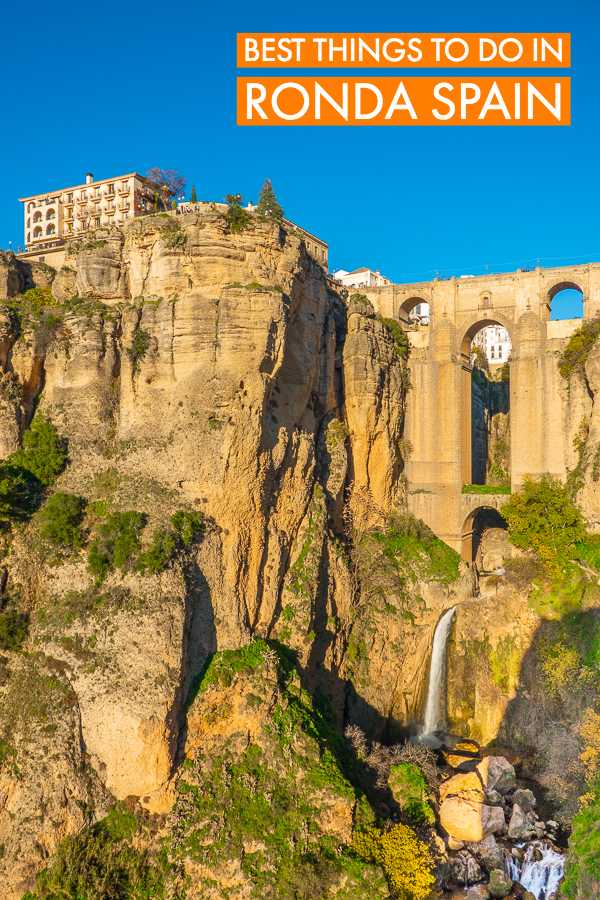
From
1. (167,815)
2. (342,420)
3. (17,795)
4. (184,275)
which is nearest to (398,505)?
(342,420)

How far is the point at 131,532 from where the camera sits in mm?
20469

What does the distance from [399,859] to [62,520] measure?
13.8 meters

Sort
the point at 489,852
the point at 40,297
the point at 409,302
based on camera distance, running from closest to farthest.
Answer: the point at 489,852
the point at 40,297
the point at 409,302

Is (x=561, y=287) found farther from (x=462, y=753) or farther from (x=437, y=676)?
(x=462, y=753)

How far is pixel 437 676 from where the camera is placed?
28875 mm

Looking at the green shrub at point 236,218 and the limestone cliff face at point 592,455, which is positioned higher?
the green shrub at point 236,218

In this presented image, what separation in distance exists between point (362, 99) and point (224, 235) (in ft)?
20.7

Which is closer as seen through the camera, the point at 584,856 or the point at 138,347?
the point at 584,856

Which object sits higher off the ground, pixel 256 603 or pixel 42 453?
pixel 42 453

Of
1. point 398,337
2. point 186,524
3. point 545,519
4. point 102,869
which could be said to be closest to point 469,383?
point 398,337

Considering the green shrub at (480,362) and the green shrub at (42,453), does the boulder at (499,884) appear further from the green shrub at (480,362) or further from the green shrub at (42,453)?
the green shrub at (480,362)

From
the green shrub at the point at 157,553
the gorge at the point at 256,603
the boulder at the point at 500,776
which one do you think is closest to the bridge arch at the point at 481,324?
the gorge at the point at 256,603

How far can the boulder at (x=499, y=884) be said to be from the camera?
766 inches

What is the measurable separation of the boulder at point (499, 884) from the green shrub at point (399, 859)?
2.34 m
